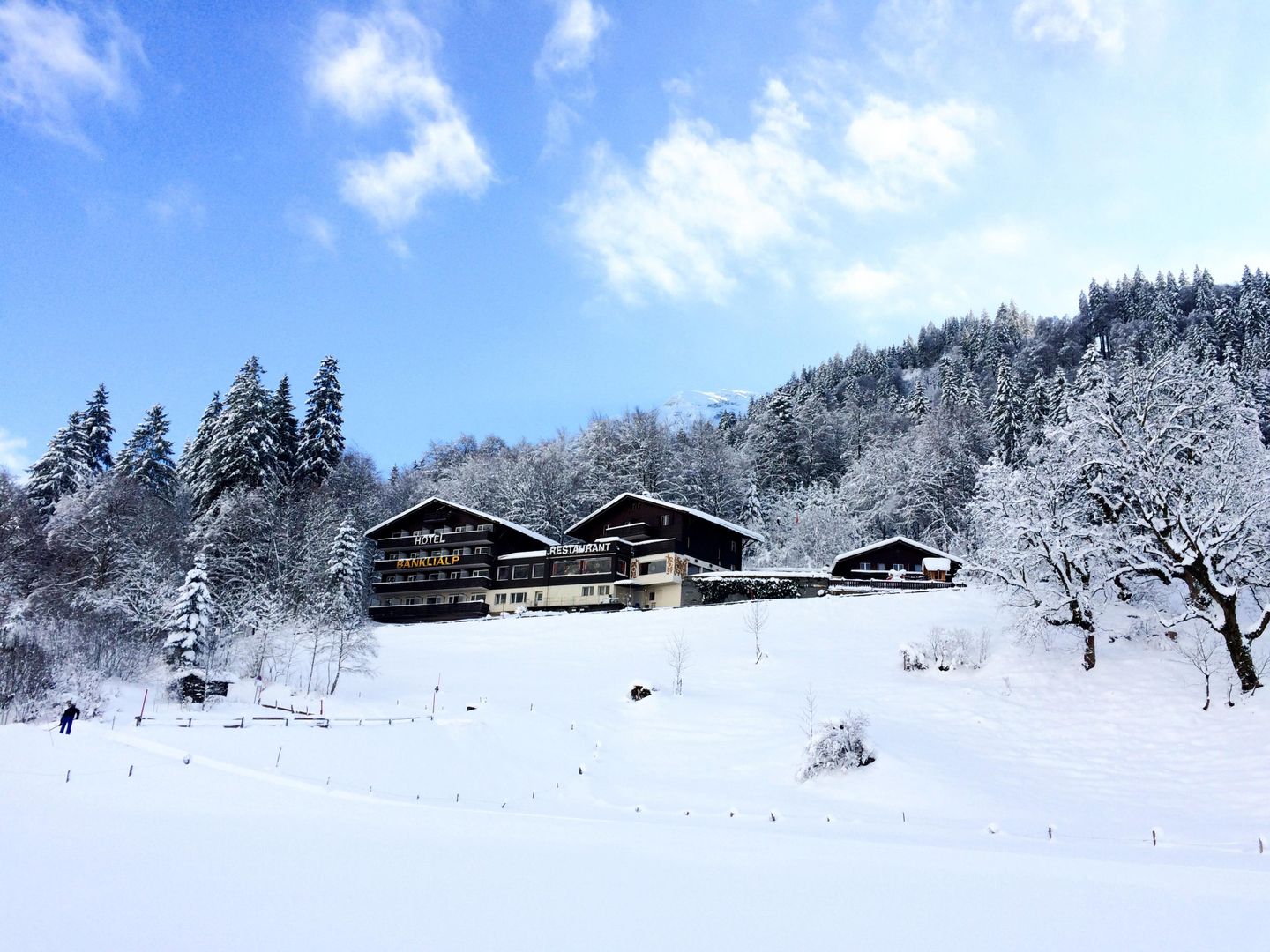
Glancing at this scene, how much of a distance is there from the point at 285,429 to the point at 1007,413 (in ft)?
202

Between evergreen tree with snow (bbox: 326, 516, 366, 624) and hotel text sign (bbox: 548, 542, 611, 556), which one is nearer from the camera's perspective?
Result: evergreen tree with snow (bbox: 326, 516, 366, 624)

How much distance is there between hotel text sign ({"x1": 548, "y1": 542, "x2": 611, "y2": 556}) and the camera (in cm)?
5841

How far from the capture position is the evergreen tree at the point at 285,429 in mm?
60062

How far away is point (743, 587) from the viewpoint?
51438 mm

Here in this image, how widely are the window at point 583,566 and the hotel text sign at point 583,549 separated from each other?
1.95 ft

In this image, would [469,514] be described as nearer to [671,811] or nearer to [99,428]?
[99,428]

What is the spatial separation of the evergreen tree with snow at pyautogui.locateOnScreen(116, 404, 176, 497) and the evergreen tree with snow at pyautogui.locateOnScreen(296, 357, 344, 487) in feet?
35.9

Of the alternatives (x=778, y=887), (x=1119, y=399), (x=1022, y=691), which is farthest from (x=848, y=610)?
(x=778, y=887)

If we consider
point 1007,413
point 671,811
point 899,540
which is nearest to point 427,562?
point 899,540

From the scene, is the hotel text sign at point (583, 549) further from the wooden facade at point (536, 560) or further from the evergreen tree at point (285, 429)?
the evergreen tree at point (285, 429)

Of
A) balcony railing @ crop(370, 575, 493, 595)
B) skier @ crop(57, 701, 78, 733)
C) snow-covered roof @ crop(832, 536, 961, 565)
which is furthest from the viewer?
balcony railing @ crop(370, 575, 493, 595)

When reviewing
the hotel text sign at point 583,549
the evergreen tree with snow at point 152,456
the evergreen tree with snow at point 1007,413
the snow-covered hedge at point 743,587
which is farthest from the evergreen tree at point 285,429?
the evergreen tree with snow at point 1007,413

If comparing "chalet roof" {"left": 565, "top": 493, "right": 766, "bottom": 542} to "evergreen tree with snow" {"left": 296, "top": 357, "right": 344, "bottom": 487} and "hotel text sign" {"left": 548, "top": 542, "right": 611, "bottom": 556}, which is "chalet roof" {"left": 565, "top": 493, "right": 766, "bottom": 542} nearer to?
"hotel text sign" {"left": 548, "top": 542, "right": 611, "bottom": 556}

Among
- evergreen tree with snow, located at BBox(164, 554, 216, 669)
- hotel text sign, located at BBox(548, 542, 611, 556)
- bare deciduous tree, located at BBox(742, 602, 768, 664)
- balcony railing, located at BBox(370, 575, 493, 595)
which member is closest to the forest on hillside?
evergreen tree with snow, located at BBox(164, 554, 216, 669)
